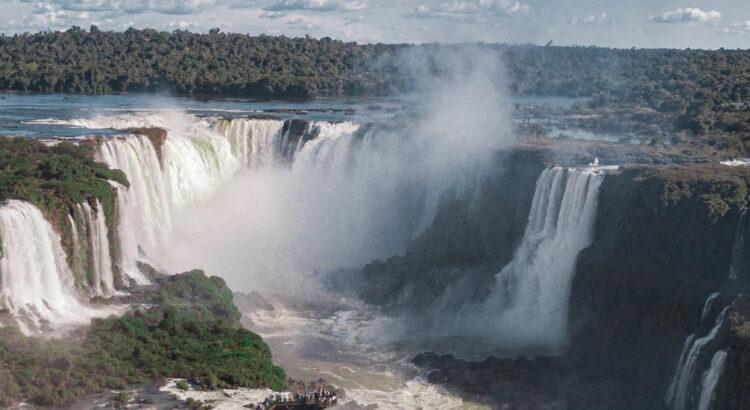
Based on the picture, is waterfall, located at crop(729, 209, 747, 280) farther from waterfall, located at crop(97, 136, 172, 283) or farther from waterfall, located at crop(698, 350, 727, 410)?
waterfall, located at crop(97, 136, 172, 283)

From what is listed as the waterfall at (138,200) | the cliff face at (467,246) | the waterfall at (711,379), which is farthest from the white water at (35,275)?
the waterfall at (711,379)

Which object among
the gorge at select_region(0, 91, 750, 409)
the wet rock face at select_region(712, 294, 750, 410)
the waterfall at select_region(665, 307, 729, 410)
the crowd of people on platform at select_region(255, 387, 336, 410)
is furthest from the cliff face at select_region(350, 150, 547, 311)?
the wet rock face at select_region(712, 294, 750, 410)

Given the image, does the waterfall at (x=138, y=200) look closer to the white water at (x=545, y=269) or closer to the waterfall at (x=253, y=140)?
the waterfall at (x=253, y=140)

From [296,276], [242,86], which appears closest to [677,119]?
[296,276]

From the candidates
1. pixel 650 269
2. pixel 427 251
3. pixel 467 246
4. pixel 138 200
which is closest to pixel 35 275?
pixel 138 200

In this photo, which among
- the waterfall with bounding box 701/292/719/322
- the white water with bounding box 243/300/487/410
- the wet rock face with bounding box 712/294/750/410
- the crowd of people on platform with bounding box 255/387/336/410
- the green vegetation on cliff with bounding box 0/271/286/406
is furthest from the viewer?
the white water with bounding box 243/300/487/410

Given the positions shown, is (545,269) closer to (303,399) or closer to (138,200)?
(303,399)
